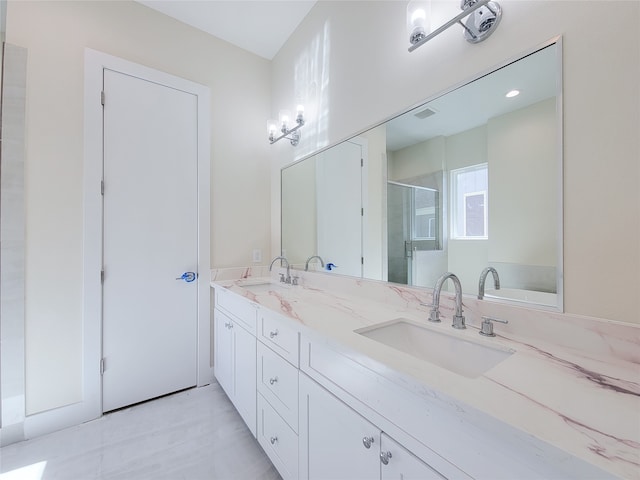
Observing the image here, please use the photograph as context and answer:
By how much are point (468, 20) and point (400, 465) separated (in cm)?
154

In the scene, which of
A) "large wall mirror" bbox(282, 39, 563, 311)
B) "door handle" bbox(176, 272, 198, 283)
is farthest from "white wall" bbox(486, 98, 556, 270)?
"door handle" bbox(176, 272, 198, 283)

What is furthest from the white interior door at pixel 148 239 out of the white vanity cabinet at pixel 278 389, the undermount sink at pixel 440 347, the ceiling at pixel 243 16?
the undermount sink at pixel 440 347

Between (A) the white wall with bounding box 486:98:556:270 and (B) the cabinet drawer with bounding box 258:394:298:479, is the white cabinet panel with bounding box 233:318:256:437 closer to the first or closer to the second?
(B) the cabinet drawer with bounding box 258:394:298:479

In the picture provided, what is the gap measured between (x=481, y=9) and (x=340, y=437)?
164cm

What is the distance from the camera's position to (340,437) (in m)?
0.89

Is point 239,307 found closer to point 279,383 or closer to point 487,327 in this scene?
point 279,383

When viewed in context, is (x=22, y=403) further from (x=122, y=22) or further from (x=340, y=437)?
(x=122, y=22)

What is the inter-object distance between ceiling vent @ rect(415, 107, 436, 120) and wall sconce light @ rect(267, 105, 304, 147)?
1.02m

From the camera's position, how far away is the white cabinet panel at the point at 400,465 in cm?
64

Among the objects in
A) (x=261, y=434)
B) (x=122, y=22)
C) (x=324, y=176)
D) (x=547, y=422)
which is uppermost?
(x=122, y=22)

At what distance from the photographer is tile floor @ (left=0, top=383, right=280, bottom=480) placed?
1.37m

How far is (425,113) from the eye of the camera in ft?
4.20

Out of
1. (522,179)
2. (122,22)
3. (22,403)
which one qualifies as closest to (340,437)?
(522,179)

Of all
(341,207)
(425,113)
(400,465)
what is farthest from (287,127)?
(400,465)
